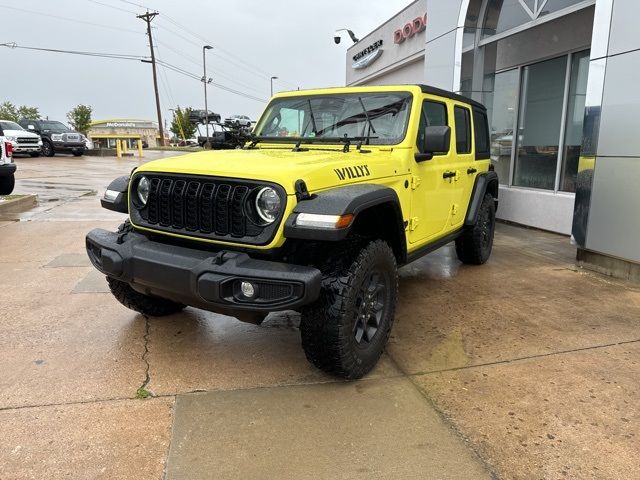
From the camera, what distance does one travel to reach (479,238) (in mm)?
5590

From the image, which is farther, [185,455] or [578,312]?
[578,312]

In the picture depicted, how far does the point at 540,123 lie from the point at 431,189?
225 inches

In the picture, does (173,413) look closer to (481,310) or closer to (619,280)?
(481,310)

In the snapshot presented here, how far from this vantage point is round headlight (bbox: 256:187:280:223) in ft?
8.87

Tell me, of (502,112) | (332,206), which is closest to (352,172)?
(332,206)

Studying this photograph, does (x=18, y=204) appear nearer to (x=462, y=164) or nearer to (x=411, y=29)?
(x=462, y=164)

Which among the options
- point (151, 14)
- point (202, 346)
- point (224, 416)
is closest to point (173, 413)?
point (224, 416)

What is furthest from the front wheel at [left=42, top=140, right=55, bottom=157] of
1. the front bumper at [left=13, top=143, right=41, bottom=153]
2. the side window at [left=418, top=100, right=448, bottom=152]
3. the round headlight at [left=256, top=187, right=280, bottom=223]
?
the round headlight at [left=256, top=187, right=280, bottom=223]

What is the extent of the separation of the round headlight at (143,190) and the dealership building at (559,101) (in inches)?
185

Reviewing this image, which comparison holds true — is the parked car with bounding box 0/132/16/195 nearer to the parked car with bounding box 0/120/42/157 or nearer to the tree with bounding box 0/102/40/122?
the parked car with bounding box 0/120/42/157

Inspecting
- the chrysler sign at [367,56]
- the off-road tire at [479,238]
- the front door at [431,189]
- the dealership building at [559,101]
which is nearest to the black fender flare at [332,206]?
the front door at [431,189]

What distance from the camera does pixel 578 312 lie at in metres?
4.34

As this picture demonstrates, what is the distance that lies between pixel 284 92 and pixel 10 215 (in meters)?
6.68

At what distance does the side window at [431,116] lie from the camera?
155 inches
